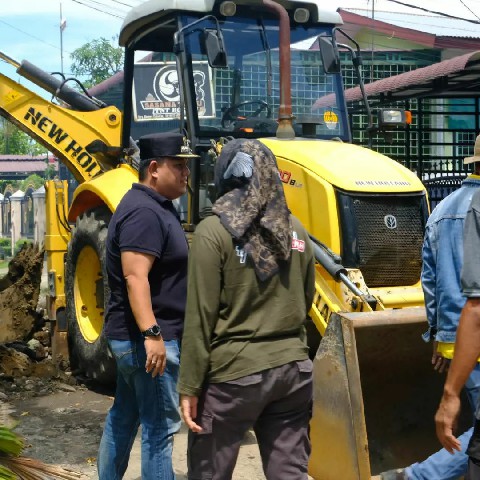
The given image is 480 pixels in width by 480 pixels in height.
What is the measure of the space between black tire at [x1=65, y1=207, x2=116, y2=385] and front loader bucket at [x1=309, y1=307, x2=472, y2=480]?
2.59m

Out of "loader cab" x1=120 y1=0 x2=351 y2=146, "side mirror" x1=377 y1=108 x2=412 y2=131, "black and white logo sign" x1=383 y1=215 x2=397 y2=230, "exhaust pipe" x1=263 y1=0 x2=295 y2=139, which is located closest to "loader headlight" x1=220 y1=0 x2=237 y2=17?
"loader cab" x1=120 y1=0 x2=351 y2=146

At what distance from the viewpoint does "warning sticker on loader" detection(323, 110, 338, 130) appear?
6738 mm

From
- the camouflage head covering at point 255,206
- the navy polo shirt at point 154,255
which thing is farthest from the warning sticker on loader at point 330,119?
the camouflage head covering at point 255,206

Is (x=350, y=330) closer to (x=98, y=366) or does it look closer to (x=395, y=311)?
(x=395, y=311)

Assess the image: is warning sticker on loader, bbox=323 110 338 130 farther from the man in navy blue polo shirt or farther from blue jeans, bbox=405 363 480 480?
blue jeans, bbox=405 363 480 480

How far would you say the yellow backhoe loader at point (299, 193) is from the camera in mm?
4789

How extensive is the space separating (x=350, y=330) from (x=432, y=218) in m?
0.95

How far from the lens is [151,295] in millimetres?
3975

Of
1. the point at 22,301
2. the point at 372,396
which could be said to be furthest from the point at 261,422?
the point at 22,301

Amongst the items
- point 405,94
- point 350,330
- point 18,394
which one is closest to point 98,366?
point 18,394

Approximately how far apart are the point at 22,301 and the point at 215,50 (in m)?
3.28

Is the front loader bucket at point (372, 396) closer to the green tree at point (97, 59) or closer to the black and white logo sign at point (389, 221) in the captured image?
the black and white logo sign at point (389, 221)

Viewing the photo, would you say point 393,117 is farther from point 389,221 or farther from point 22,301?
point 22,301

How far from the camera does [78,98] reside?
841cm
